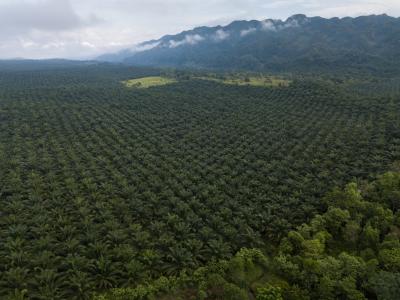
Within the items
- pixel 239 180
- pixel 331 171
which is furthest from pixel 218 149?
pixel 331 171

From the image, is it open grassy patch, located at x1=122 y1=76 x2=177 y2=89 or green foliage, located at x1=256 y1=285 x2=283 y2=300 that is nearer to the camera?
green foliage, located at x1=256 y1=285 x2=283 y2=300

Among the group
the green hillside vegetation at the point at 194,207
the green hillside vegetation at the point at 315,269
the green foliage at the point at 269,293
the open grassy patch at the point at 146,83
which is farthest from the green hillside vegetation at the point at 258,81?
the green foliage at the point at 269,293

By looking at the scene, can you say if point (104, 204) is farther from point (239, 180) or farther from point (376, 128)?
point (376, 128)

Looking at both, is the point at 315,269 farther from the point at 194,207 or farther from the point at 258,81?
the point at 258,81

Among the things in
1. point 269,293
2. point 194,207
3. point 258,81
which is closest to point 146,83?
point 258,81

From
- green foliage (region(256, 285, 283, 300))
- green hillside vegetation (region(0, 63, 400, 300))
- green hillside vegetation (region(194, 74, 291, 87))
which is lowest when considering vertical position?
green foliage (region(256, 285, 283, 300))

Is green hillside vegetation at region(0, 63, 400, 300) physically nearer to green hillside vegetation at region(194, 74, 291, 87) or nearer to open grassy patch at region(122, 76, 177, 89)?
green hillside vegetation at region(194, 74, 291, 87)

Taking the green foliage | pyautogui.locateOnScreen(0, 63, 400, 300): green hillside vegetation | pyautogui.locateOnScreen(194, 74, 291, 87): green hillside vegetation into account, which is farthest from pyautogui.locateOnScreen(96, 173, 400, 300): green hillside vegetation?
pyautogui.locateOnScreen(194, 74, 291, 87): green hillside vegetation
